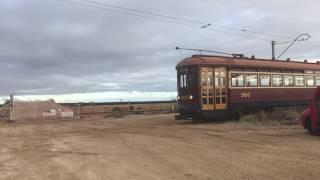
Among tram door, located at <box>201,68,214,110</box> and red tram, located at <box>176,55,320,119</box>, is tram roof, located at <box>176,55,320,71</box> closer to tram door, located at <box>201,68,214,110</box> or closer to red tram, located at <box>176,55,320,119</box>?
red tram, located at <box>176,55,320,119</box>

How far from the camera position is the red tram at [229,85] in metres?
30.2

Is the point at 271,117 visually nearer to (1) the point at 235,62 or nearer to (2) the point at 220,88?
(2) the point at 220,88

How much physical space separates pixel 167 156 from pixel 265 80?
61.1 ft

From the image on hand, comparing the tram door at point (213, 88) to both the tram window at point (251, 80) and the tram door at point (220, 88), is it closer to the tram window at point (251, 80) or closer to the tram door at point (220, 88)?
the tram door at point (220, 88)

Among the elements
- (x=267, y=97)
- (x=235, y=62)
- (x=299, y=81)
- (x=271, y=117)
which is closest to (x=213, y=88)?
(x=235, y=62)


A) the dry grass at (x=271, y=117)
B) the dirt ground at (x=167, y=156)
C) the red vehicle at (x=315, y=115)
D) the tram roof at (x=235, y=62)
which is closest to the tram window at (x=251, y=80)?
the tram roof at (x=235, y=62)

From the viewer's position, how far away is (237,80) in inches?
1242

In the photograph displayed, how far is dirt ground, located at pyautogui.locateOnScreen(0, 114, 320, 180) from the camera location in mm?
12375

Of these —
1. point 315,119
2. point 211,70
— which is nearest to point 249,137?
point 315,119

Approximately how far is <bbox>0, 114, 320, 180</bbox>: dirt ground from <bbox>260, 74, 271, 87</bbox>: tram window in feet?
33.3

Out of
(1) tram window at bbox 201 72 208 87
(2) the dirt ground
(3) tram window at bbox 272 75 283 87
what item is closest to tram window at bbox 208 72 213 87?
(1) tram window at bbox 201 72 208 87

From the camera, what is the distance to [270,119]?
101 feet

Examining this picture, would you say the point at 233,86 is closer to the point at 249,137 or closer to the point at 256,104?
the point at 256,104

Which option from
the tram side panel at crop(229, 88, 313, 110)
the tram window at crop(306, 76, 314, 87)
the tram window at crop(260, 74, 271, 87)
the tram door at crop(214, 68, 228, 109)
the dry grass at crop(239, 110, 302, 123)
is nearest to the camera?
the dry grass at crop(239, 110, 302, 123)
